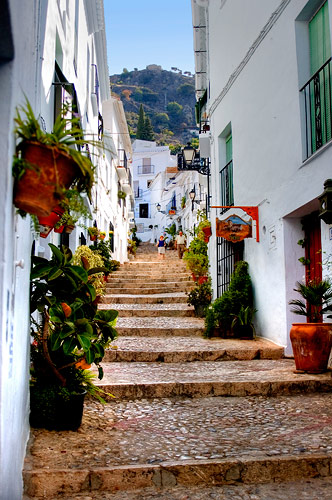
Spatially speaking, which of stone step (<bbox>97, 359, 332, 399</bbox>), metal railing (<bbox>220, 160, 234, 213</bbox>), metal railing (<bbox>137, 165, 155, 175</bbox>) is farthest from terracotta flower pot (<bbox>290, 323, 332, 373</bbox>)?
metal railing (<bbox>137, 165, 155, 175</bbox>)

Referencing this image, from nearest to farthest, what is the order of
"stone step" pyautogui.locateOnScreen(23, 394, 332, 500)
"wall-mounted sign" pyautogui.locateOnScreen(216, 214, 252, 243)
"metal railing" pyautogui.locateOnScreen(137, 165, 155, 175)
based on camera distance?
"stone step" pyautogui.locateOnScreen(23, 394, 332, 500) → "wall-mounted sign" pyautogui.locateOnScreen(216, 214, 252, 243) → "metal railing" pyautogui.locateOnScreen(137, 165, 155, 175)

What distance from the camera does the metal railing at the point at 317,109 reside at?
6832 mm

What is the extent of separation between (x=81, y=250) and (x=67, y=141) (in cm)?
976

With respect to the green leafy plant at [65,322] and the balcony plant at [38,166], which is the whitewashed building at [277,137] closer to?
the green leafy plant at [65,322]

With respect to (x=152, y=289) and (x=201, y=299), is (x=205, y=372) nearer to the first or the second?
(x=201, y=299)

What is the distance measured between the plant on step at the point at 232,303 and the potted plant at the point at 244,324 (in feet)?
0.44

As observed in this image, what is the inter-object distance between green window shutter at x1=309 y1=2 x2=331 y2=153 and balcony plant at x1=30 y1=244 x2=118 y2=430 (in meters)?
4.00

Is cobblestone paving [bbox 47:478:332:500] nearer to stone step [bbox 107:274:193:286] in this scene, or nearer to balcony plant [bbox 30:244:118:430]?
balcony plant [bbox 30:244:118:430]

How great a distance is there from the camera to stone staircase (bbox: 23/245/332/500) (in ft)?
12.6

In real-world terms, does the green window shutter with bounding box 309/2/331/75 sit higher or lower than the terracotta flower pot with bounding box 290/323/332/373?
higher

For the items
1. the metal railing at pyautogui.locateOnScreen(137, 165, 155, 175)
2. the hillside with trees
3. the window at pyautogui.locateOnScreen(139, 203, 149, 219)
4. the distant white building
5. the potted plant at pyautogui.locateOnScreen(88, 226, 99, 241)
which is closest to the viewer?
the potted plant at pyautogui.locateOnScreen(88, 226, 99, 241)

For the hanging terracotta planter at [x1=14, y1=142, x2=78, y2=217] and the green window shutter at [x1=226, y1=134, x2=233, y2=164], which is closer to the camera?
the hanging terracotta planter at [x1=14, y1=142, x2=78, y2=217]

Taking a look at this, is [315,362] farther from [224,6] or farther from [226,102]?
[224,6]

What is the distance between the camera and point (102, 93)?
19.7m
